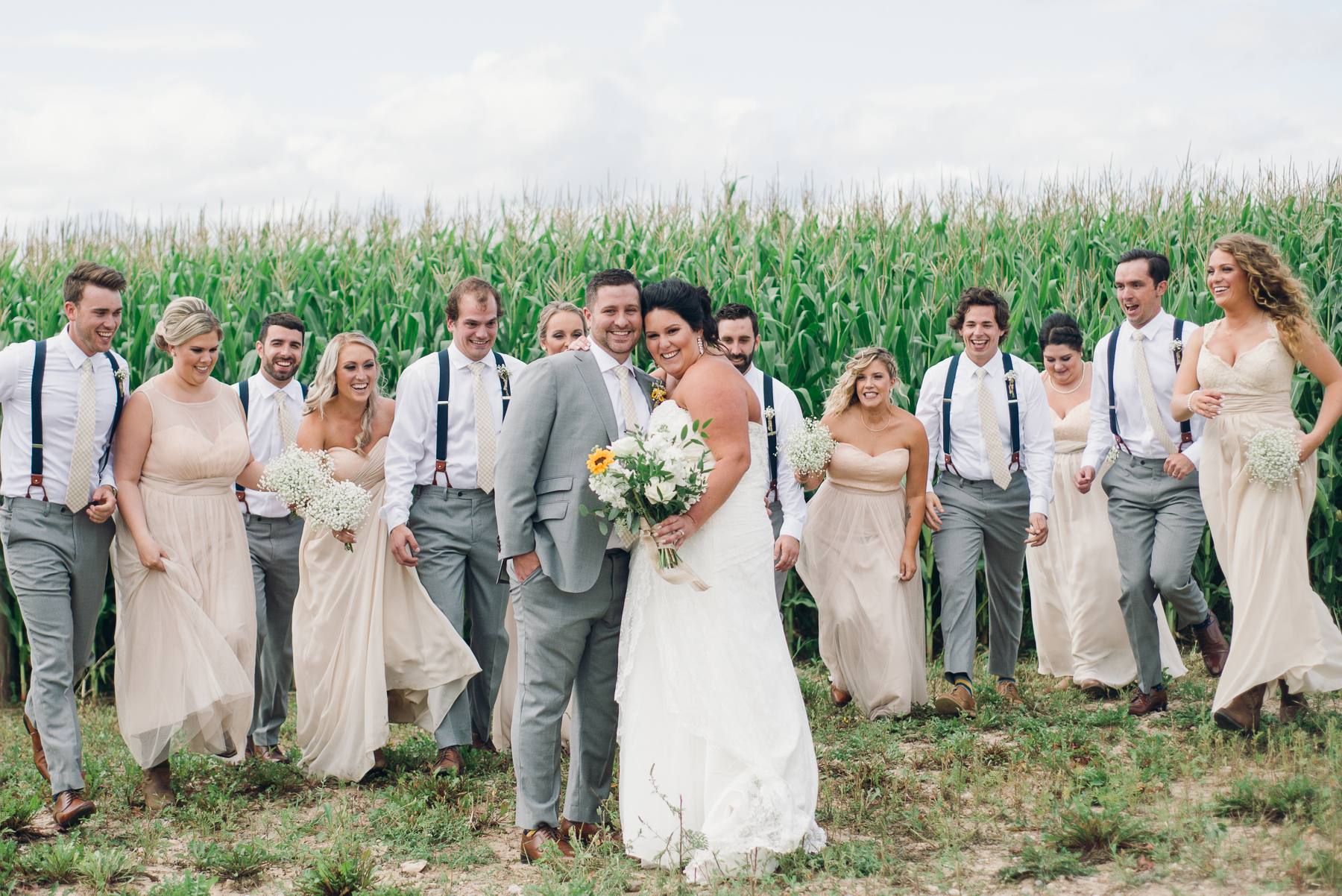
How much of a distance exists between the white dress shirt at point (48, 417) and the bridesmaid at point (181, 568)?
0.67 feet

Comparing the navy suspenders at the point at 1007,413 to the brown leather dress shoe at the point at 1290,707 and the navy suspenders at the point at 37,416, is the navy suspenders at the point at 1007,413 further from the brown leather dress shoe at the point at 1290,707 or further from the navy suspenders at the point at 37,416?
the navy suspenders at the point at 37,416

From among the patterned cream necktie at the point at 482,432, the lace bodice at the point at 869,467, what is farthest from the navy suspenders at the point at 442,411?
the lace bodice at the point at 869,467

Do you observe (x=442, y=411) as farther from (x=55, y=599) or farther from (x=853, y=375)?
(x=853, y=375)

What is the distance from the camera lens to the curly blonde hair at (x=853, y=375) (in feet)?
20.1

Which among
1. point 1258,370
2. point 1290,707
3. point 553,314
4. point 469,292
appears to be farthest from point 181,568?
point 1290,707

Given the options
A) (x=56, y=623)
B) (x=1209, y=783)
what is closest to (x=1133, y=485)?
(x=1209, y=783)

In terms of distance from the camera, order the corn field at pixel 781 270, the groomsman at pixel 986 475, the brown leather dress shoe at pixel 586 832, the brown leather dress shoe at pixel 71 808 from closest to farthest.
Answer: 1. the brown leather dress shoe at pixel 586 832
2. the brown leather dress shoe at pixel 71 808
3. the groomsman at pixel 986 475
4. the corn field at pixel 781 270

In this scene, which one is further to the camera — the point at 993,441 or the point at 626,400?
the point at 993,441

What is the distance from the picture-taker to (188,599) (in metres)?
4.97

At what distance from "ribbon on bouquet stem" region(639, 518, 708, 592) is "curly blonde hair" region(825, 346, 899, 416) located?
258 cm

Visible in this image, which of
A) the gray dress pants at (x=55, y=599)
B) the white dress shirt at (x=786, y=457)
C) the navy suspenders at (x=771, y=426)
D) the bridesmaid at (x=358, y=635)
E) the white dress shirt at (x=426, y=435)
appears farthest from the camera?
the navy suspenders at (x=771, y=426)

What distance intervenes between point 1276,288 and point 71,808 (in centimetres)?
585

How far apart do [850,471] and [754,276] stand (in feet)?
10.3

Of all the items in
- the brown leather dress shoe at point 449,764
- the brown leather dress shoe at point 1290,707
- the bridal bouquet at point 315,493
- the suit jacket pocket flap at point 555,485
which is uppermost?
the suit jacket pocket flap at point 555,485
